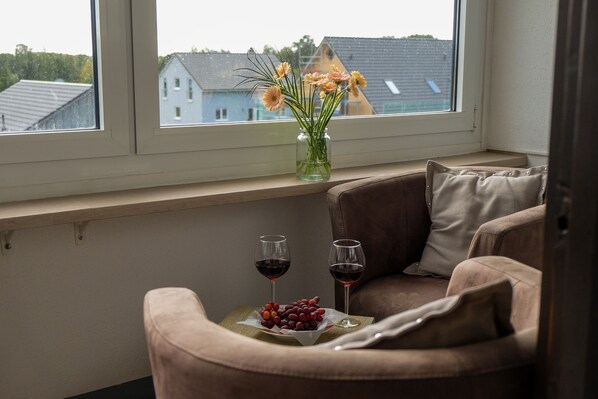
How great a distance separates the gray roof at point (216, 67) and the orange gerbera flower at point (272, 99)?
0.62 ft

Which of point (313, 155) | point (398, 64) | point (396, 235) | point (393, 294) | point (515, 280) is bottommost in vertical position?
point (393, 294)

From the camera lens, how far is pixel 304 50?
3062 millimetres

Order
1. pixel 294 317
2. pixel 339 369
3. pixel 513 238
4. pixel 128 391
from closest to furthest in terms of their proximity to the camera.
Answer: pixel 339 369, pixel 294 317, pixel 513 238, pixel 128 391

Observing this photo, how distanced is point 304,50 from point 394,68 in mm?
500

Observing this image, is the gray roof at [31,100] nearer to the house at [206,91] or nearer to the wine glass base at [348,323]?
the house at [206,91]

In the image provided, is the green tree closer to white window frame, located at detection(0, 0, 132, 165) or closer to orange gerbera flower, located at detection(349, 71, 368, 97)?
white window frame, located at detection(0, 0, 132, 165)

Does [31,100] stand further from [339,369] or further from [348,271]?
[339,369]


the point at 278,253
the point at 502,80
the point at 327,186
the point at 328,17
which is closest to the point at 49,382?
the point at 278,253

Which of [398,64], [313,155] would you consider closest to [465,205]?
[313,155]

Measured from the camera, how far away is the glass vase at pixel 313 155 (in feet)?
9.47

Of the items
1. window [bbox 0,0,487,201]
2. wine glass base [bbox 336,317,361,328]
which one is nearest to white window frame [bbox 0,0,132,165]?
window [bbox 0,0,487,201]

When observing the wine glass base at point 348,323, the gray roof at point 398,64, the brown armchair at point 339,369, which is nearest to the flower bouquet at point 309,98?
the gray roof at point 398,64

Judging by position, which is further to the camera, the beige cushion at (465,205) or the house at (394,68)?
the house at (394,68)

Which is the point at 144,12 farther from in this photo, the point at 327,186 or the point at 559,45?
the point at 559,45
